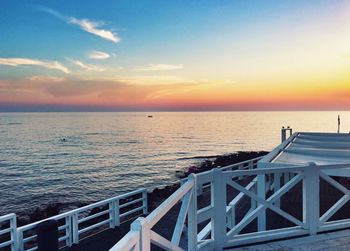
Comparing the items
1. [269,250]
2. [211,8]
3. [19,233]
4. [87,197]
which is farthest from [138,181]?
[269,250]

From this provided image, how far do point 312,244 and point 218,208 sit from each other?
1680 millimetres

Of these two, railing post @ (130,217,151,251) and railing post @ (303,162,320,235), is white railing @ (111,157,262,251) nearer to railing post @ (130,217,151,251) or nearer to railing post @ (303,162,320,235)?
railing post @ (130,217,151,251)

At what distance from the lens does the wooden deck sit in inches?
195

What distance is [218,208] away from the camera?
4809mm

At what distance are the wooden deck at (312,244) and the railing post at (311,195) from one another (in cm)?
22

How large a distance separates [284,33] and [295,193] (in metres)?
10.8

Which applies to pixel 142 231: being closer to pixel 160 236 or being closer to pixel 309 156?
pixel 160 236

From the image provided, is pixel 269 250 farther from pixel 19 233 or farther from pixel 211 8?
pixel 211 8

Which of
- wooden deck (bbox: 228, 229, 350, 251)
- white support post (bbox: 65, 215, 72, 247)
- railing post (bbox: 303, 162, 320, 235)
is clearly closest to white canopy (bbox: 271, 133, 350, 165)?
railing post (bbox: 303, 162, 320, 235)

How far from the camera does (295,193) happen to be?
11.0 meters

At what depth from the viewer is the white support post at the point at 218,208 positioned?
4719mm

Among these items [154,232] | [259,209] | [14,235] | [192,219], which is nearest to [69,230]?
[14,235]

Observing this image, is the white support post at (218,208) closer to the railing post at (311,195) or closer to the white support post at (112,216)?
the railing post at (311,195)

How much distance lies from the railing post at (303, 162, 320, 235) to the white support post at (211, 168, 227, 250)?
1486 mm
